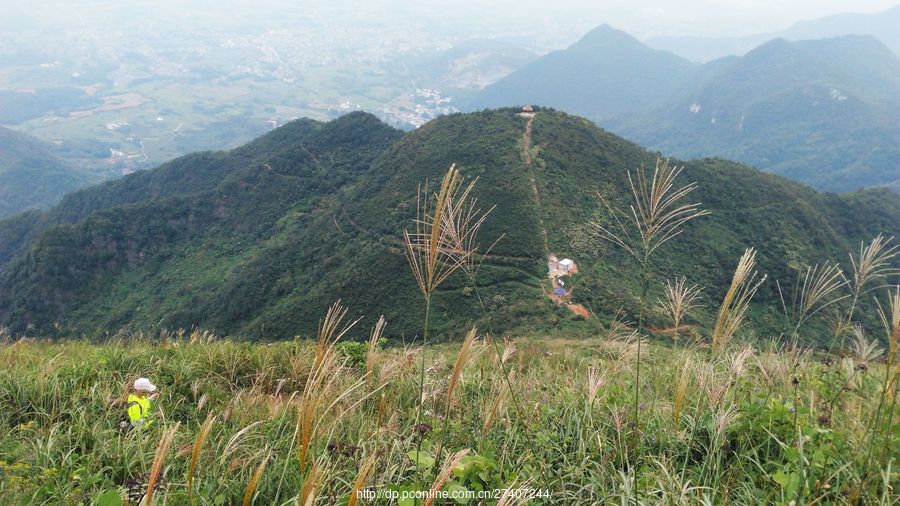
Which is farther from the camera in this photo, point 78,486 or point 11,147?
point 11,147

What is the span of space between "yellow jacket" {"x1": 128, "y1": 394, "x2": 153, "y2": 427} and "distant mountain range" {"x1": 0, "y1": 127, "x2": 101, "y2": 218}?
125 m

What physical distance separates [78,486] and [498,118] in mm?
45382

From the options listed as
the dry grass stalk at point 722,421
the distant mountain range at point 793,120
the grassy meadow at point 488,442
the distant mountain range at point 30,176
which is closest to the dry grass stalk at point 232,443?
the grassy meadow at point 488,442

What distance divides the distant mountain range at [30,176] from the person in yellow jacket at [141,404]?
408ft

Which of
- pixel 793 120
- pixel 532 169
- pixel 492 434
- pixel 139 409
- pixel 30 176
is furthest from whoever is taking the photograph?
pixel 793 120

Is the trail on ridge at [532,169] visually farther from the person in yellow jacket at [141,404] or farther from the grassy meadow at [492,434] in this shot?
the person in yellow jacket at [141,404]

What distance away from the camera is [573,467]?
274 centimetres

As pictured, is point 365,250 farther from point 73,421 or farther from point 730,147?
point 730,147

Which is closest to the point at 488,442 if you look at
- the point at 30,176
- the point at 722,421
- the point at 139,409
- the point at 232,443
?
the point at 722,421

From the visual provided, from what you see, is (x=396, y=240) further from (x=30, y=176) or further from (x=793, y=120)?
(x=793, y=120)

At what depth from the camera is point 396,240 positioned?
112 feet

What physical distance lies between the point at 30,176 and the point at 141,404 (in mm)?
138440

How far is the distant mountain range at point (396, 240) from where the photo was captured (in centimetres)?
2902

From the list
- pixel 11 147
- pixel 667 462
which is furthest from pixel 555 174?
pixel 11 147
